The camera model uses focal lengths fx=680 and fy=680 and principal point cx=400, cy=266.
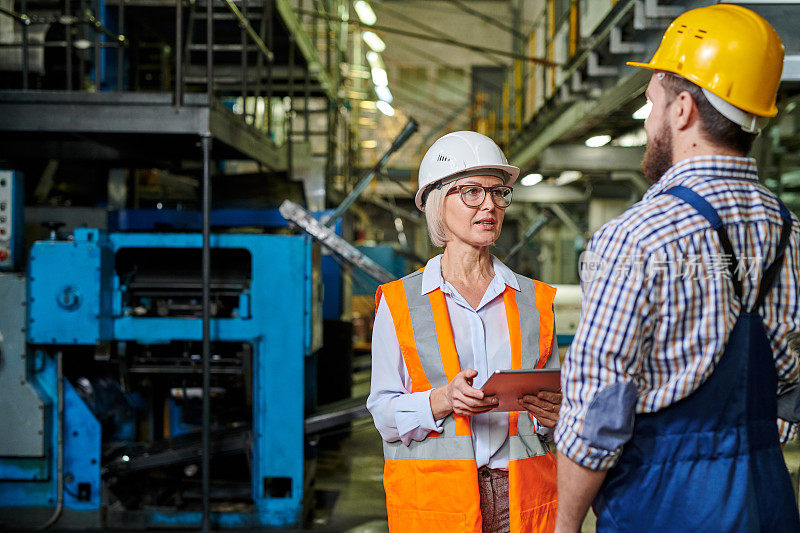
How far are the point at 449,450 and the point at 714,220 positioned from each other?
3.37 ft

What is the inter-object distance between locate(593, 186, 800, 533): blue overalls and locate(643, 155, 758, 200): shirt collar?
44 mm

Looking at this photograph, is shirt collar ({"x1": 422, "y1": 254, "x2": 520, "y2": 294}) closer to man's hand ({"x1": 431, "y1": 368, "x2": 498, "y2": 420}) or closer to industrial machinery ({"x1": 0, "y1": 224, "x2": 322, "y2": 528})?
man's hand ({"x1": 431, "y1": 368, "x2": 498, "y2": 420})

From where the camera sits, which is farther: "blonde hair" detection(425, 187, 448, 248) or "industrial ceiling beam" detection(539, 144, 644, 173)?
"industrial ceiling beam" detection(539, 144, 644, 173)

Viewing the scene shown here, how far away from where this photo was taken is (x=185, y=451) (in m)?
4.68

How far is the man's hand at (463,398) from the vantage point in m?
1.85

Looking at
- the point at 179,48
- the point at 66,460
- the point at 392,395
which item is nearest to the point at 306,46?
the point at 179,48

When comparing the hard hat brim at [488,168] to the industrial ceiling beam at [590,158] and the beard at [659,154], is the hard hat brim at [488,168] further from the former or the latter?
the industrial ceiling beam at [590,158]

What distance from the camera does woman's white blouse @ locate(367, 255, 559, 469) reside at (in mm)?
2049

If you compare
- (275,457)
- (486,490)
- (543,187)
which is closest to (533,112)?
(543,187)

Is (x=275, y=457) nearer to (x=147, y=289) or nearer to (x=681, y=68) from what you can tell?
(x=147, y=289)

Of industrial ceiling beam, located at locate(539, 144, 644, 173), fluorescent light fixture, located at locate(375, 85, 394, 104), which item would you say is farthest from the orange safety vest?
fluorescent light fixture, located at locate(375, 85, 394, 104)

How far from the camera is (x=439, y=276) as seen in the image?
2.23 metres

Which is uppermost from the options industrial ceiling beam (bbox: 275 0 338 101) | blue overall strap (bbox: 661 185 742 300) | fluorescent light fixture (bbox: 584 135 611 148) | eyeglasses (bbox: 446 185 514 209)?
industrial ceiling beam (bbox: 275 0 338 101)

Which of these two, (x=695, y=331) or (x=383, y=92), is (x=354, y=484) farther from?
(x=383, y=92)
